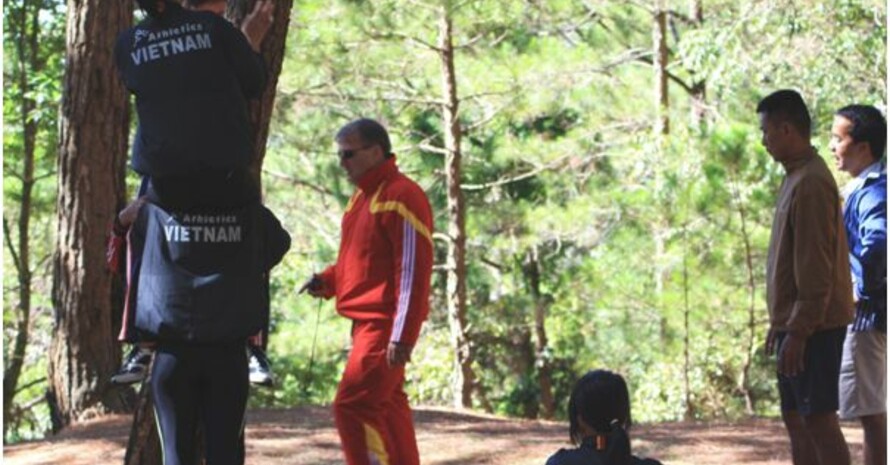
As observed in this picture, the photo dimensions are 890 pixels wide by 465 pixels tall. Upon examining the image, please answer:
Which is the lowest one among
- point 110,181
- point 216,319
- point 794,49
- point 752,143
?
point 216,319

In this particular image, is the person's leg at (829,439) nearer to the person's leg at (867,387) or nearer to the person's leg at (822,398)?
the person's leg at (822,398)

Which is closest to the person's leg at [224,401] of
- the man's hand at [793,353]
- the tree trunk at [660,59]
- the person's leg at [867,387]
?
the man's hand at [793,353]

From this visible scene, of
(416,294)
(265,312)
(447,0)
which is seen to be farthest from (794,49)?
(265,312)

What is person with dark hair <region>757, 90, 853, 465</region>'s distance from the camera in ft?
16.0

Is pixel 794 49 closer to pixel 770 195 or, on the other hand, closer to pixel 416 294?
pixel 770 195

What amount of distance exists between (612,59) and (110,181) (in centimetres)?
1726

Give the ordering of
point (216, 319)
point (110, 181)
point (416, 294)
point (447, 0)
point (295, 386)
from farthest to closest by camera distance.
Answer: point (295, 386)
point (447, 0)
point (110, 181)
point (416, 294)
point (216, 319)

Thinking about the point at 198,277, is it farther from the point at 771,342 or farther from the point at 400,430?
the point at 771,342

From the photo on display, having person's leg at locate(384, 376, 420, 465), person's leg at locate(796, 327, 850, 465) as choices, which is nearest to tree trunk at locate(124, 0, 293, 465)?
person's leg at locate(384, 376, 420, 465)

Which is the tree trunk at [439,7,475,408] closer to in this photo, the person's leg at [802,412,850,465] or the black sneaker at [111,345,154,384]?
the person's leg at [802,412,850,465]

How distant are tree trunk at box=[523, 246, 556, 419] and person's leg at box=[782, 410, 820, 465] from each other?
60.0 ft

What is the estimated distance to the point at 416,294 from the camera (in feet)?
17.0

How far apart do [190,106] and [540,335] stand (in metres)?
20.5

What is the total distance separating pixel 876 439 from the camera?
521 centimetres
